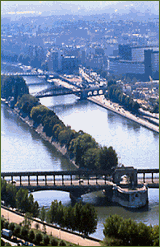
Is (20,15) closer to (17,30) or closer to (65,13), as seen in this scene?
(65,13)

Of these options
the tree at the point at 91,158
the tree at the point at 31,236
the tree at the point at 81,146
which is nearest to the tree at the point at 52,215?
the tree at the point at 31,236

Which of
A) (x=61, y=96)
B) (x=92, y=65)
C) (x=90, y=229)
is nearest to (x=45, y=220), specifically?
(x=90, y=229)

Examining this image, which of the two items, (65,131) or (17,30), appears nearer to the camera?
(65,131)

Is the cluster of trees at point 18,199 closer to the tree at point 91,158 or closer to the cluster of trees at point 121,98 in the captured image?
the tree at point 91,158

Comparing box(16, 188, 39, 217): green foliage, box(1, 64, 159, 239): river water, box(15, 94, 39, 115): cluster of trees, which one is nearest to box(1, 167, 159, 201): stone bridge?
box(1, 64, 159, 239): river water

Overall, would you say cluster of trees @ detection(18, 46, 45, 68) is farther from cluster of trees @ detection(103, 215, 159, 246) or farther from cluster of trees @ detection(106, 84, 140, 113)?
cluster of trees @ detection(103, 215, 159, 246)

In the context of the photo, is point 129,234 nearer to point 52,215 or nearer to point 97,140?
point 52,215
